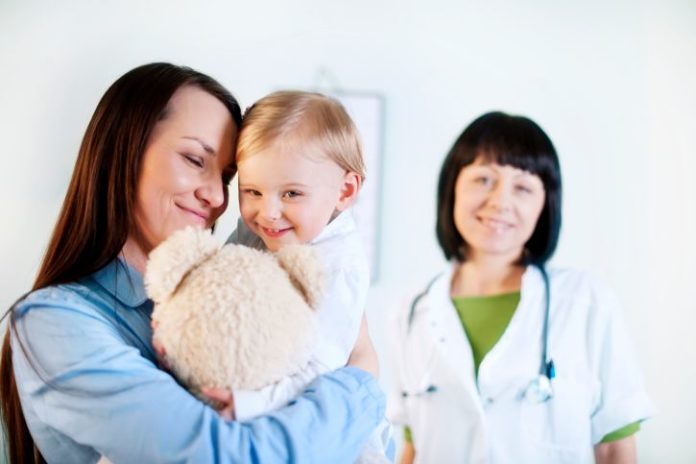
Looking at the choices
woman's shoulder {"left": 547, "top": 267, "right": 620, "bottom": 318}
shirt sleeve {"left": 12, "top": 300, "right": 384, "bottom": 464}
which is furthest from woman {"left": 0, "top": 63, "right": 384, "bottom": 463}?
woman's shoulder {"left": 547, "top": 267, "right": 620, "bottom": 318}

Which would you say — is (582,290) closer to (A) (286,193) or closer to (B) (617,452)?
(B) (617,452)

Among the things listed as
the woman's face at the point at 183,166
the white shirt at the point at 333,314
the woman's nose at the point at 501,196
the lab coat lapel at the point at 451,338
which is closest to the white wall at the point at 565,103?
the lab coat lapel at the point at 451,338

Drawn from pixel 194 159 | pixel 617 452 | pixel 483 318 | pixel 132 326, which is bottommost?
pixel 617 452

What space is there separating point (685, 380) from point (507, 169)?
2.36 feet

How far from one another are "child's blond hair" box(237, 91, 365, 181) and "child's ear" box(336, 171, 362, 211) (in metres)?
0.01

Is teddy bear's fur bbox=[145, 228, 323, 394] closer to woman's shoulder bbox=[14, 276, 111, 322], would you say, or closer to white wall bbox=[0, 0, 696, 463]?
woman's shoulder bbox=[14, 276, 111, 322]

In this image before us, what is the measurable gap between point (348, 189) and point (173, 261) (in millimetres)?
311

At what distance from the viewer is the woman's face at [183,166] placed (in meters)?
0.71

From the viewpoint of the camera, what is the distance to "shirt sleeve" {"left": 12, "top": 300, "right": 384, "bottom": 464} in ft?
1.79

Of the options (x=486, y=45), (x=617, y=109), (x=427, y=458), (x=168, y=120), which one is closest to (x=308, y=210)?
(x=168, y=120)

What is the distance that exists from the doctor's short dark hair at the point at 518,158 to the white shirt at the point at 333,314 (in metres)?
0.54

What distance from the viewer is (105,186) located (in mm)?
709

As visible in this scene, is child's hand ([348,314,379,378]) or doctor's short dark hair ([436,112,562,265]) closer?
child's hand ([348,314,379,378])

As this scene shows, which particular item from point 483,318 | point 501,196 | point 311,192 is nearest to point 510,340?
point 483,318
